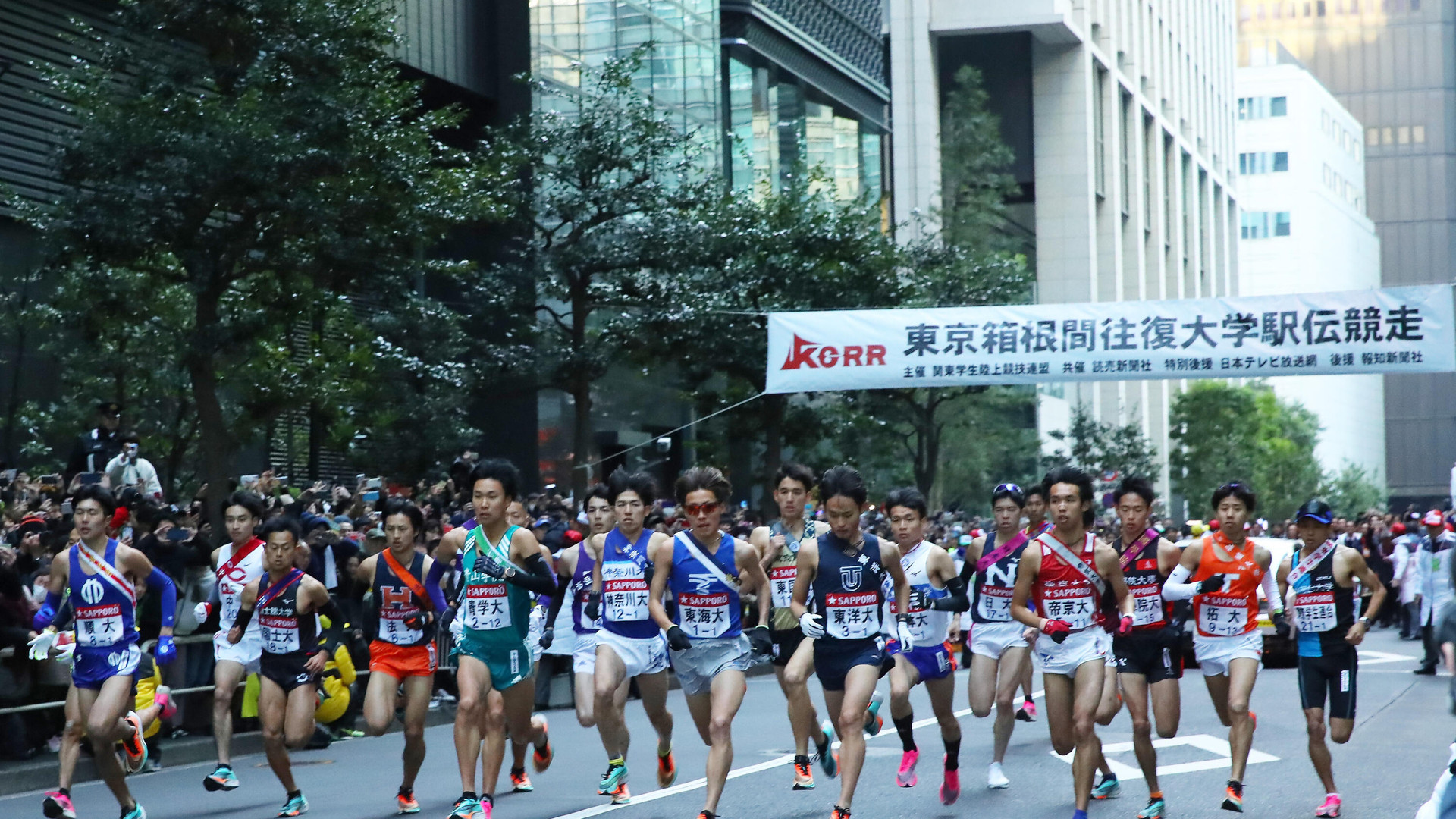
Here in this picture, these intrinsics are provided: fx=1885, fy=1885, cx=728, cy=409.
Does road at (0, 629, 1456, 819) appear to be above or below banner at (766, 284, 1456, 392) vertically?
below

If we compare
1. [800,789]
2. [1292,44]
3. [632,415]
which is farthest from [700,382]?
[1292,44]

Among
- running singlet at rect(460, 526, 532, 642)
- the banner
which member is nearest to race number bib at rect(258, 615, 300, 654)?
running singlet at rect(460, 526, 532, 642)

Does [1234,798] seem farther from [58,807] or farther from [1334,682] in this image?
[58,807]

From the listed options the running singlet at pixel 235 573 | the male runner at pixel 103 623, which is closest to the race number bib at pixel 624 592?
the male runner at pixel 103 623

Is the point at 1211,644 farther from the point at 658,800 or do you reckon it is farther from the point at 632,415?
the point at 632,415

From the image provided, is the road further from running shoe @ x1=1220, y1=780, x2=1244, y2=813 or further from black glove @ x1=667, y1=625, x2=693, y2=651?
black glove @ x1=667, y1=625, x2=693, y2=651

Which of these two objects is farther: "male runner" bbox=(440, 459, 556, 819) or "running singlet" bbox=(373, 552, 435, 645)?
"running singlet" bbox=(373, 552, 435, 645)

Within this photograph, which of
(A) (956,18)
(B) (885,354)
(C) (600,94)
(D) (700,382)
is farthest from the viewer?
(A) (956,18)

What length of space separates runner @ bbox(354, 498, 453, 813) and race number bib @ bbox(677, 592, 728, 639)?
5.04ft

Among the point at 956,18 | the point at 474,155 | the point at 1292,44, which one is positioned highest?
the point at 1292,44

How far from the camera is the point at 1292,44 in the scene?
144 metres

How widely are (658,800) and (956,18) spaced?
175ft

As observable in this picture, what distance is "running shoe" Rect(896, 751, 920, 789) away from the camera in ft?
38.2

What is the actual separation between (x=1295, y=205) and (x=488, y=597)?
12403cm
